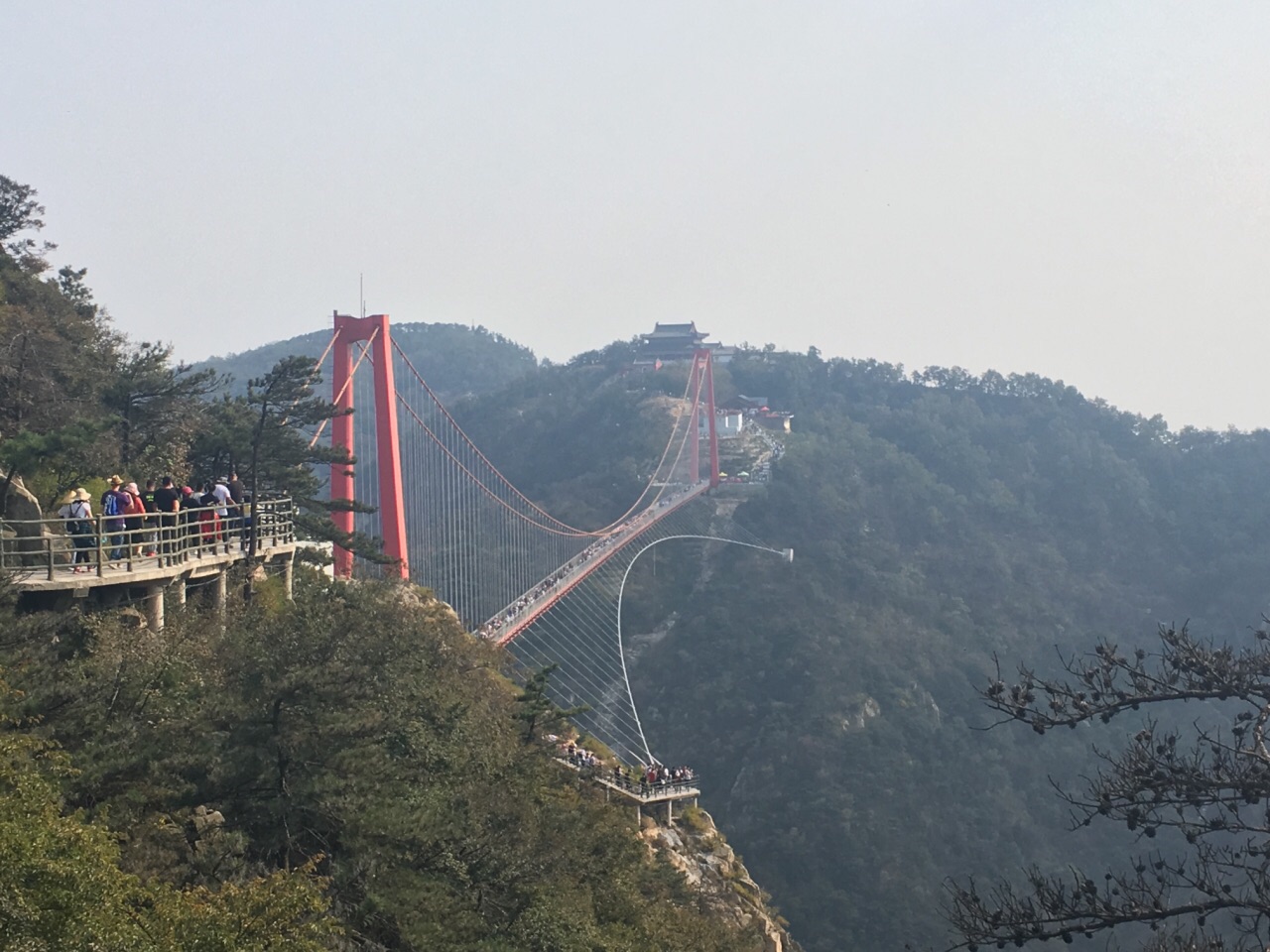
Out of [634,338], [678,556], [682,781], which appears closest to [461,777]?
[682,781]

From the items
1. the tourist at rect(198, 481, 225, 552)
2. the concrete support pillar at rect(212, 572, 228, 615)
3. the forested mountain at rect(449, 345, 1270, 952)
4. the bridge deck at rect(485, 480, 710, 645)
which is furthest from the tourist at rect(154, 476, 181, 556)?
the forested mountain at rect(449, 345, 1270, 952)

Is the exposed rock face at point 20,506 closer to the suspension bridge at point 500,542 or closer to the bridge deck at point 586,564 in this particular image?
the suspension bridge at point 500,542

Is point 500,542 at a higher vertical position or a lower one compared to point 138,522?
lower

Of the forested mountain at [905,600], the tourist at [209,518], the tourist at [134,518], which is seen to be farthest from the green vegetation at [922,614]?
the tourist at [134,518]

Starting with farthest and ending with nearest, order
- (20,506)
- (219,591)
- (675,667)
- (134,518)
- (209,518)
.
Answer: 1. (675,667)
2. (209,518)
3. (219,591)
4. (20,506)
5. (134,518)

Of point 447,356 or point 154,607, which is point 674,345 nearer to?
point 447,356

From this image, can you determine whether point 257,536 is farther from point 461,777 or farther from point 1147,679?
point 1147,679

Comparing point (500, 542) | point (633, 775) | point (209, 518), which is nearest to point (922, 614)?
point (500, 542)
